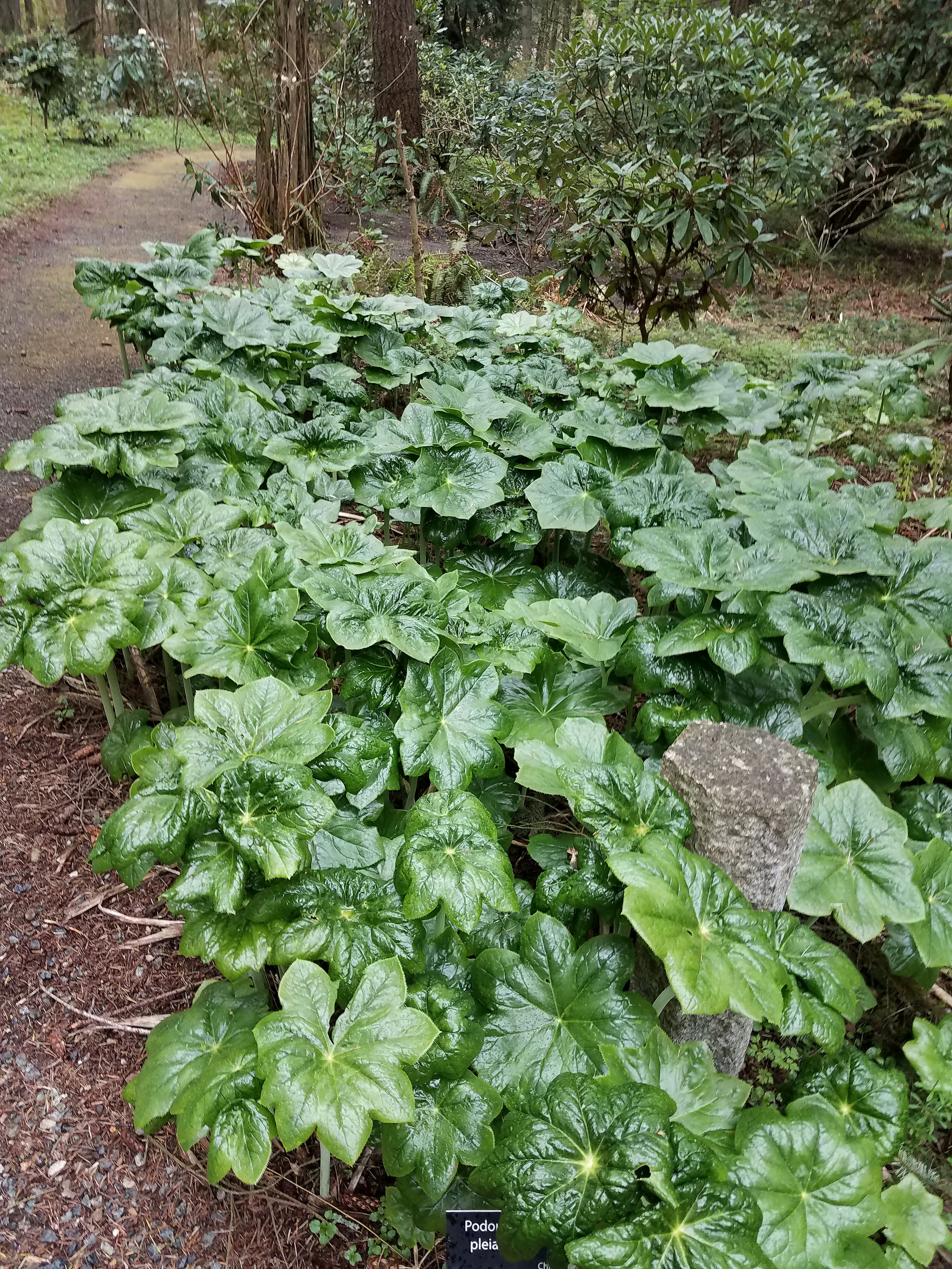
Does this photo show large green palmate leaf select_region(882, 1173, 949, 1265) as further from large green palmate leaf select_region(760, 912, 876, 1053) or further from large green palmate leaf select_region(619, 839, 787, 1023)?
large green palmate leaf select_region(619, 839, 787, 1023)

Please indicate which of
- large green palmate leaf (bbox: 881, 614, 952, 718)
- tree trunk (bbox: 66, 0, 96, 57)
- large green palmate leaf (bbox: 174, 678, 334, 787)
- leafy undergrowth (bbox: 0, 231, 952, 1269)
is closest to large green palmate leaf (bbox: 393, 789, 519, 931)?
leafy undergrowth (bbox: 0, 231, 952, 1269)

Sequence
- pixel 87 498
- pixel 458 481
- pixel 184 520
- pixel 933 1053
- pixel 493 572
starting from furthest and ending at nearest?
pixel 493 572, pixel 458 481, pixel 87 498, pixel 184 520, pixel 933 1053

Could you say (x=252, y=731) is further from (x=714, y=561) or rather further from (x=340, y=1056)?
(x=714, y=561)

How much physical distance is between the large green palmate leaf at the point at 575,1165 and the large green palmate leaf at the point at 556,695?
110 cm

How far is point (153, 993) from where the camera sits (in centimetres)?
204

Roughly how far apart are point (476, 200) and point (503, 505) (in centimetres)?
624

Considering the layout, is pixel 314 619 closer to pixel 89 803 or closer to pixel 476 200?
pixel 89 803

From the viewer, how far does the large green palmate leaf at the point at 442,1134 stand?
1488 millimetres

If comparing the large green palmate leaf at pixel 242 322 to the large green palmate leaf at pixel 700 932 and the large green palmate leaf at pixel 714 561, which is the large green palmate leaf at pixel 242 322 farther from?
the large green palmate leaf at pixel 700 932

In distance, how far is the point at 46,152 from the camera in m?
12.5

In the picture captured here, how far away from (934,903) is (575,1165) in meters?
1.17

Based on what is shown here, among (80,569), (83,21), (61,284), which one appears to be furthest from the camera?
(83,21)

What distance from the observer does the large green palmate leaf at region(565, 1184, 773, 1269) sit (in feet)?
3.78

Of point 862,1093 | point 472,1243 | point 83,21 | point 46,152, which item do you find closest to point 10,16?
point 83,21
